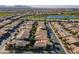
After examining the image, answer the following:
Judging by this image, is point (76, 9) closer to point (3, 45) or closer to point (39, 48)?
point (39, 48)

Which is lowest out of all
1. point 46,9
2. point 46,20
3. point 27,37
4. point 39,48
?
point 39,48

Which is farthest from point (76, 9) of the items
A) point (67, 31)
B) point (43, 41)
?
point (43, 41)

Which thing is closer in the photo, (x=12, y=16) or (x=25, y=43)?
(x=25, y=43)

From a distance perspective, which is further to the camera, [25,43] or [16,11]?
[16,11]
